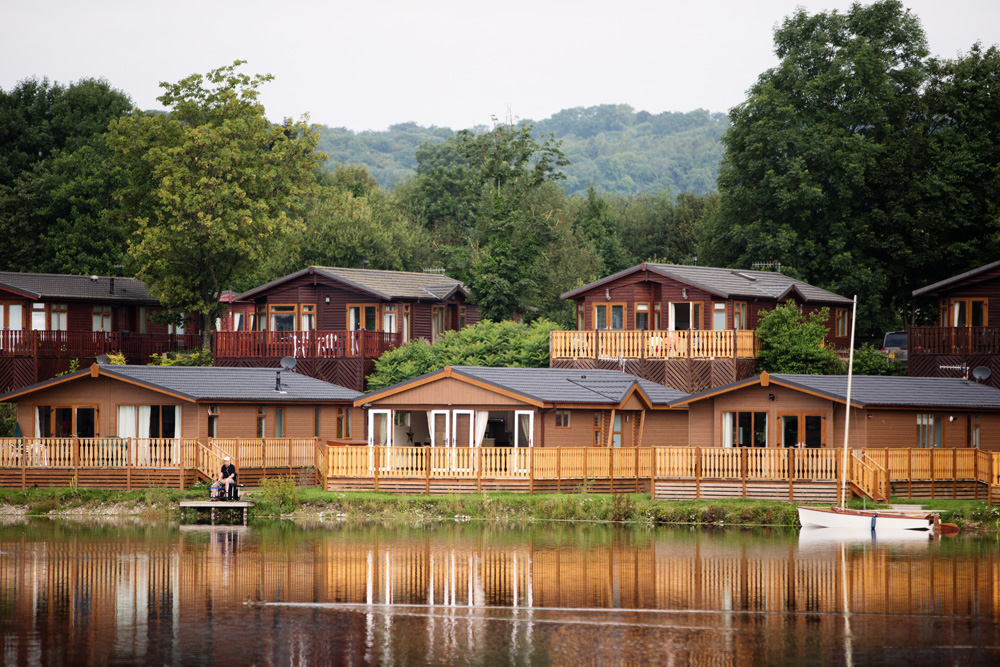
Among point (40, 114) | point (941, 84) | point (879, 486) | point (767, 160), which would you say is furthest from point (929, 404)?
point (40, 114)

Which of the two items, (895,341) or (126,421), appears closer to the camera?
(126,421)

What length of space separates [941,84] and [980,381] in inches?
906

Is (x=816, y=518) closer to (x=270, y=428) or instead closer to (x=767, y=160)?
(x=270, y=428)

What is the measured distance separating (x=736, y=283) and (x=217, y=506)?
25179 mm

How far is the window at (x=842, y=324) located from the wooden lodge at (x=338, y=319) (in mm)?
17409

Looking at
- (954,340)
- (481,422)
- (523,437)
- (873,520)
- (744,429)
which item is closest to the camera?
(873,520)

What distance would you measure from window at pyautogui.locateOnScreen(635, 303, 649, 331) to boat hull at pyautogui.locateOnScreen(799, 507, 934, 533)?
19.8 metres

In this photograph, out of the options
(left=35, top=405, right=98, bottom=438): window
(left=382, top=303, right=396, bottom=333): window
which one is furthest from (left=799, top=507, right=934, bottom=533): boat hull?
(left=382, top=303, right=396, bottom=333): window

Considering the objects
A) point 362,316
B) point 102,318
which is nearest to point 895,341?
point 362,316

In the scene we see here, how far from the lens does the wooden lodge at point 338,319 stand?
5900cm

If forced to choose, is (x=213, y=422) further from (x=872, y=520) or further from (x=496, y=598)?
(x=496, y=598)

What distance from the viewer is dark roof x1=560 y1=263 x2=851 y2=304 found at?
55438 mm

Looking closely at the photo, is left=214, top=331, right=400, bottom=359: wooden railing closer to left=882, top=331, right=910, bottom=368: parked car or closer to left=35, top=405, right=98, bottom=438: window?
left=35, top=405, right=98, bottom=438: window

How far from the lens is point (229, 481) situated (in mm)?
42031
